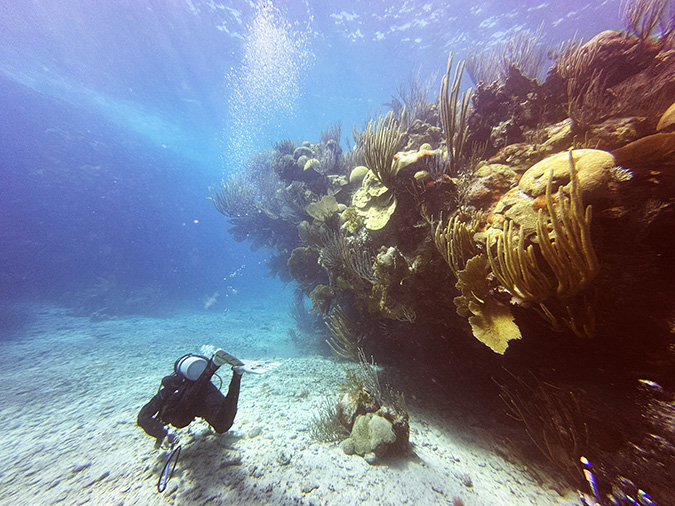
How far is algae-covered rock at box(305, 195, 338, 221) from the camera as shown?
554 centimetres

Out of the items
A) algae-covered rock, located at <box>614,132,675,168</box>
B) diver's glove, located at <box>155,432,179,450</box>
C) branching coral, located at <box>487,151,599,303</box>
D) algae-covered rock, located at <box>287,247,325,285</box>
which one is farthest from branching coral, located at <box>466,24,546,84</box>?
diver's glove, located at <box>155,432,179,450</box>

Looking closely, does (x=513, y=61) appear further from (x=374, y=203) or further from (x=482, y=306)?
(x=482, y=306)

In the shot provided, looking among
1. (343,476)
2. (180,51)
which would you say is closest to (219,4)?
(180,51)

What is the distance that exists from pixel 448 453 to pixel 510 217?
10.0ft

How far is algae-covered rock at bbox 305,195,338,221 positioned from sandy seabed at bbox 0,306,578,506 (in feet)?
12.5

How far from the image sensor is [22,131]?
25000 mm

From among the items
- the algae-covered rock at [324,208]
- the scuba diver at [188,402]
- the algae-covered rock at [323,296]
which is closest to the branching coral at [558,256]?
the scuba diver at [188,402]

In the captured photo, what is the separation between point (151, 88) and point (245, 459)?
31410 millimetres

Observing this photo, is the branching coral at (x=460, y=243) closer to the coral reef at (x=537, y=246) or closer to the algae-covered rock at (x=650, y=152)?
the coral reef at (x=537, y=246)

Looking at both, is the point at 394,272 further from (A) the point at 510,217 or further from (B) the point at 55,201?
(B) the point at 55,201

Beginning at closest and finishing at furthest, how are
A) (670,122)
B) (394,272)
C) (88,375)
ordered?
(670,122) < (394,272) < (88,375)

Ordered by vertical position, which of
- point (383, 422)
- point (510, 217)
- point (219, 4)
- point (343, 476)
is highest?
point (219, 4)

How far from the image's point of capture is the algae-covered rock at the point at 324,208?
18.2 ft

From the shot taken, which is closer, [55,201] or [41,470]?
[41,470]
